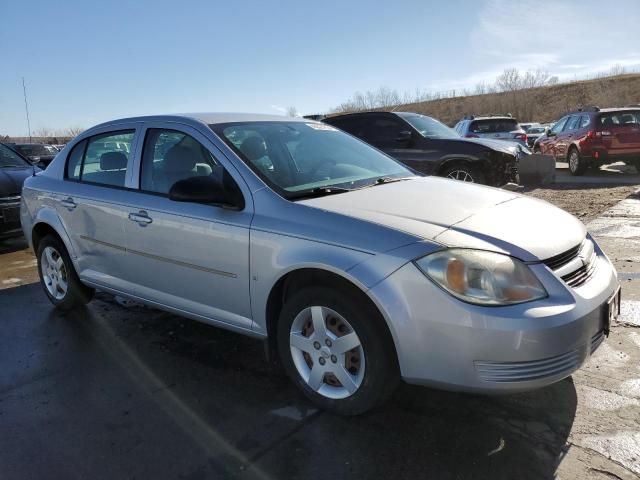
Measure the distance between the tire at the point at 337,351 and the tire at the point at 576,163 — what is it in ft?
42.6

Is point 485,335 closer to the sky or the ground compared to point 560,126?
closer to the ground

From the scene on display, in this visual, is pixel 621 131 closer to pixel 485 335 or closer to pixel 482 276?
pixel 482 276

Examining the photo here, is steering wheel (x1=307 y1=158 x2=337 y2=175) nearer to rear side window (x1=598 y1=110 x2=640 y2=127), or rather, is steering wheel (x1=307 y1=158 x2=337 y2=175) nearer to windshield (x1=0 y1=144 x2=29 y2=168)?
windshield (x1=0 y1=144 x2=29 y2=168)

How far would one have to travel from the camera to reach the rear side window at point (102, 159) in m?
4.06

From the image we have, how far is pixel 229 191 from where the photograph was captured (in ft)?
10.5

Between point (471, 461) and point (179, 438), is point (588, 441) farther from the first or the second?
point (179, 438)

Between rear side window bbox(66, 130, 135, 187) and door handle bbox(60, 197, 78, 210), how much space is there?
19cm

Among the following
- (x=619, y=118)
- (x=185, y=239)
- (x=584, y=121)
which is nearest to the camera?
(x=185, y=239)

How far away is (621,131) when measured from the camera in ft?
43.0

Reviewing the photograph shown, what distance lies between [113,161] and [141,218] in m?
0.79

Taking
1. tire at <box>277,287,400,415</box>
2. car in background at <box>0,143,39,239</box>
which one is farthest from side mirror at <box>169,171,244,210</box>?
car in background at <box>0,143,39,239</box>

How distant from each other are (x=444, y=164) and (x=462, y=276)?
23.1ft

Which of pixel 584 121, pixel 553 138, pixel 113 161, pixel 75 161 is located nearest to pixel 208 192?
pixel 113 161

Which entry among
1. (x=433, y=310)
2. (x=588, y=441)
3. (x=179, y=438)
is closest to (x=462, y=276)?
(x=433, y=310)
